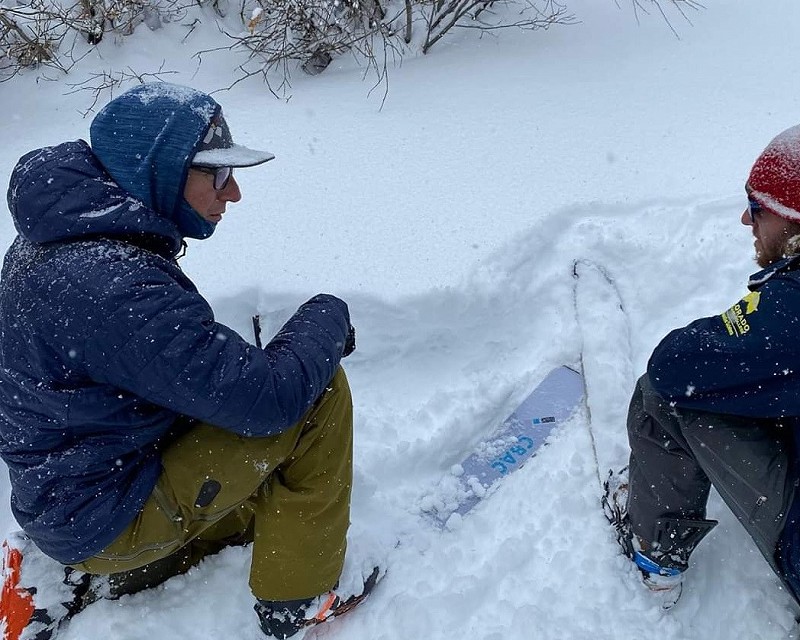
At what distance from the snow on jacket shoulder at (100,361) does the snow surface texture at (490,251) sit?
63 centimetres

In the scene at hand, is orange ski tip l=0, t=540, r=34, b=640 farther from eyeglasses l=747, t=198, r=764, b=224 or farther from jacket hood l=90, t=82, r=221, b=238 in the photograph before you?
eyeglasses l=747, t=198, r=764, b=224

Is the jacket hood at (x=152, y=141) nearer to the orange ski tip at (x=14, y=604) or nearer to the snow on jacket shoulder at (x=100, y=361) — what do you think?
the snow on jacket shoulder at (x=100, y=361)

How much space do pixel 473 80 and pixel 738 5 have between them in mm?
2082

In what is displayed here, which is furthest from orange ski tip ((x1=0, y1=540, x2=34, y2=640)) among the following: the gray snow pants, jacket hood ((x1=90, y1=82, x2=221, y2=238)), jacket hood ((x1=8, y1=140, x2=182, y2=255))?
the gray snow pants

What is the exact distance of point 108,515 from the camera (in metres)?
1.61

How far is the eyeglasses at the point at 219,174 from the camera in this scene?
1.58m

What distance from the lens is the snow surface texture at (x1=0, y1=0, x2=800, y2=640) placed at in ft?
6.86

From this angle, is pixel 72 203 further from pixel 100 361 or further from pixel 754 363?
pixel 754 363

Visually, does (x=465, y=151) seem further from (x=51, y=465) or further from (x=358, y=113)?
(x=51, y=465)

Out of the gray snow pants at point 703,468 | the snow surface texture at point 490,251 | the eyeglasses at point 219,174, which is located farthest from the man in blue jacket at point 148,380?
the gray snow pants at point 703,468

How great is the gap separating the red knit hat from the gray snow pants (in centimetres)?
51

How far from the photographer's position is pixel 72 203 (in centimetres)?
144

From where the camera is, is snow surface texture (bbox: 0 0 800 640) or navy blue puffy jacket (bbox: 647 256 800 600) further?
snow surface texture (bbox: 0 0 800 640)

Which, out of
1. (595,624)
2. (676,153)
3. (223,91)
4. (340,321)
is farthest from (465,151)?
(595,624)
